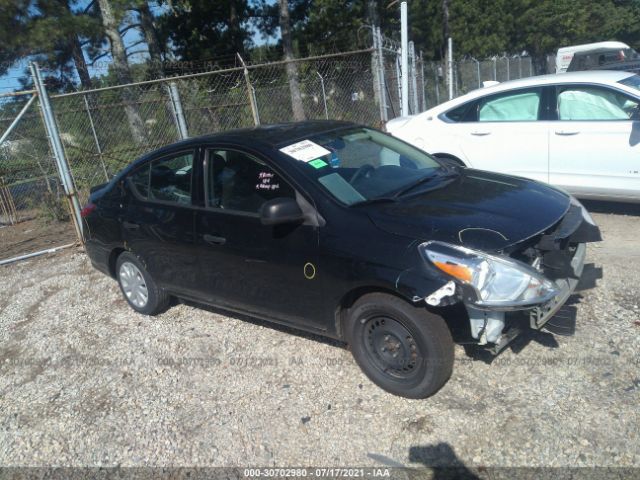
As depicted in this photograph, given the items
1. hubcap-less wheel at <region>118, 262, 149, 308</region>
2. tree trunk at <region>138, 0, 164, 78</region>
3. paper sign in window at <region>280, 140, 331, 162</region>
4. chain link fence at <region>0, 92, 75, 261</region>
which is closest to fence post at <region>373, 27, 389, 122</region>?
chain link fence at <region>0, 92, 75, 261</region>

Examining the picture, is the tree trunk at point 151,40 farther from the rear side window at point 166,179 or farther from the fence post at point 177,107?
the rear side window at point 166,179

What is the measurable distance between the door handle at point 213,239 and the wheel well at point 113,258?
1356 millimetres

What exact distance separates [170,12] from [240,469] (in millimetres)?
23817

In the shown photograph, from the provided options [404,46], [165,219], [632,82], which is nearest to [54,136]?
[165,219]

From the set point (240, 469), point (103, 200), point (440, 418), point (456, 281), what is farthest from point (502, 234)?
point (103, 200)

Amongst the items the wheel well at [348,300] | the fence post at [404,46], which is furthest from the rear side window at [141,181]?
the fence post at [404,46]

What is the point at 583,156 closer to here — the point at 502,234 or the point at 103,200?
the point at 502,234

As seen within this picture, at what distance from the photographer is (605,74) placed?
230 inches

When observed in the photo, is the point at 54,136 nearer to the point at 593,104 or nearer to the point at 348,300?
the point at 348,300

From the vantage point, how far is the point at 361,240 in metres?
3.18

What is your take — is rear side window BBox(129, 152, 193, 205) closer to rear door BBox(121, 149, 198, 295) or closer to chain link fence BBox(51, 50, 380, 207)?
rear door BBox(121, 149, 198, 295)

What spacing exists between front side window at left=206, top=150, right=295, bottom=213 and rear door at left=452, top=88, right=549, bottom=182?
3547 mm

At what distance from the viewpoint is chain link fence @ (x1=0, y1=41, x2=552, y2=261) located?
9.66 meters

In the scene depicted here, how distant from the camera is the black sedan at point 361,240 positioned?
9.67 feet
